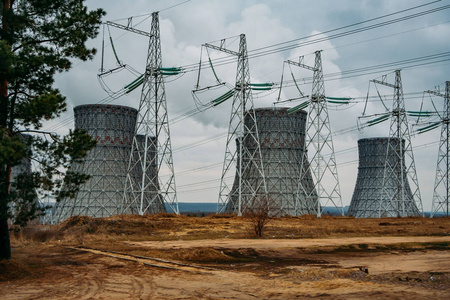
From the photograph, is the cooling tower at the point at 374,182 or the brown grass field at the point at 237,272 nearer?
the brown grass field at the point at 237,272

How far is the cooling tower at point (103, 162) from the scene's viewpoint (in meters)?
50.8

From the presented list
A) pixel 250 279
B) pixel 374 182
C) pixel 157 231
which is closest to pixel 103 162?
pixel 157 231

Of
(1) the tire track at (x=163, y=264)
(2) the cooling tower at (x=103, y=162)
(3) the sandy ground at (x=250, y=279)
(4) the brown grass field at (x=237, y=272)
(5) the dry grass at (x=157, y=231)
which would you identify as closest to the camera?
(3) the sandy ground at (x=250, y=279)

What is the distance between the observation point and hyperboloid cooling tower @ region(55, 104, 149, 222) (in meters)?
50.8

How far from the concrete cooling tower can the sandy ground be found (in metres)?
35.2

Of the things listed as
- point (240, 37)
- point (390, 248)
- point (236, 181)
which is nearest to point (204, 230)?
point (390, 248)

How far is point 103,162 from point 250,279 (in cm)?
4207

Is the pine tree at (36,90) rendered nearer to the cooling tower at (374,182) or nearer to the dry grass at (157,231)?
the dry grass at (157,231)

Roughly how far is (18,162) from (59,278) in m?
3.59

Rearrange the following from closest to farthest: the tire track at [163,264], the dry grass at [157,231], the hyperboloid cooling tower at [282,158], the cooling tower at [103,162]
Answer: the tire track at [163,264] → the dry grass at [157,231] → the cooling tower at [103,162] → the hyperboloid cooling tower at [282,158]

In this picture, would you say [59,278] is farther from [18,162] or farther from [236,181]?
[236,181]

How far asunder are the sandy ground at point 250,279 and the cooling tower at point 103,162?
3522 centimetres

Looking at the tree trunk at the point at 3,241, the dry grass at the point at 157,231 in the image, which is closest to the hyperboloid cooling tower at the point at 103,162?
the dry grass at the point at 157,231

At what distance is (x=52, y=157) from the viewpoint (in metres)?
13.0
